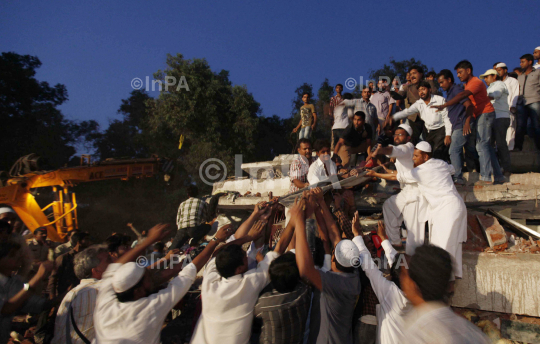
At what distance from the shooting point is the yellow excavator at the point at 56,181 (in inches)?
411

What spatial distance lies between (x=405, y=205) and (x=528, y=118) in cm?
470

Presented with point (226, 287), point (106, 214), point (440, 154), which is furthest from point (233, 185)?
point (106, 214)

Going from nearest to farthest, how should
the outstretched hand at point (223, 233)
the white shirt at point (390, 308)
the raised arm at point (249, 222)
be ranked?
the white shirt at point (390, 308), the outstretched hand at point (223, 233), the raised arm at point (249, 222)

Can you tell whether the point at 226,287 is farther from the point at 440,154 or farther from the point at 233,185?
the point at 233,185

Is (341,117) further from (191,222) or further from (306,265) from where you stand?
(306,265)

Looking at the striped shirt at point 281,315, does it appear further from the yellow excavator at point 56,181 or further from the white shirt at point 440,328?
the yellow excavator at point 56,181

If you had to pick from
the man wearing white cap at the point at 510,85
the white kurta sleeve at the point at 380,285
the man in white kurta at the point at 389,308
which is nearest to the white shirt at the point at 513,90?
the man wearing white cap at the point at 510,85

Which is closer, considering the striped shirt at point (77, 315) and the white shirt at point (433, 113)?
the striped shirt at point (77, 315)

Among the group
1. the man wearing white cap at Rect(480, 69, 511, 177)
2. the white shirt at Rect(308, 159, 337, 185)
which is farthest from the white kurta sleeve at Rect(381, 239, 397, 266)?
the man wearing white cap at Rect(480, 69, 511, 177)

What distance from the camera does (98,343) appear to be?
263 cm

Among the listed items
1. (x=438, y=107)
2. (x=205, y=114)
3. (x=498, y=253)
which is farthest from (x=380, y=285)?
(x=205, y=114)

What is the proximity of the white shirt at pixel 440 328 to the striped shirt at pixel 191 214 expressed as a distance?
4648 millimetres

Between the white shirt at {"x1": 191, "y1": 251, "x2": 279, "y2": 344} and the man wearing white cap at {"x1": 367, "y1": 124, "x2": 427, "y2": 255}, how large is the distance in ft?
7.90

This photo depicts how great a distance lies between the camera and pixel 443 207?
3.87 meters
